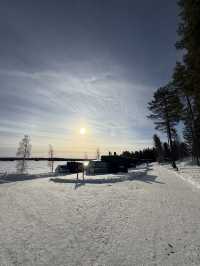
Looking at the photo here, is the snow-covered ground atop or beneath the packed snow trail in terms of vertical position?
atop

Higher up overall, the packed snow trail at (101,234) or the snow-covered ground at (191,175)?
the snow-covered ground at (191,175)

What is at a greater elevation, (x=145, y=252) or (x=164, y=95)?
(x=164, y=95)

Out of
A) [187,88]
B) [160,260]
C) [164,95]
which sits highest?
[164,95]

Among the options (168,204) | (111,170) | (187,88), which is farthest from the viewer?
(111,170)

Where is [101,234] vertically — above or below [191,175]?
below

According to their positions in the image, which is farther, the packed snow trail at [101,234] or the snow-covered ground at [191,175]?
the snow-covered ground at [191,175]

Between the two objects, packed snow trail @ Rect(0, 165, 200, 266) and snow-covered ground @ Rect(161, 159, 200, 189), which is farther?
snow-covered ground @ Rect(161, 159, 200, 189)

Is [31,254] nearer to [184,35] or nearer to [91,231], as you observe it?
[91,231]

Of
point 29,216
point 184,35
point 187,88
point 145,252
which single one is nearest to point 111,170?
point 187,88

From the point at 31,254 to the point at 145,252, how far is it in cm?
242

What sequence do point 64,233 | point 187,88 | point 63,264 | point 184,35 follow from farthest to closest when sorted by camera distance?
point 187,88 < point 184,35 < point 64,233 < point 63,264

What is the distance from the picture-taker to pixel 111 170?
3042 centimetres

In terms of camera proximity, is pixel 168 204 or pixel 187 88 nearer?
pixel 168 204

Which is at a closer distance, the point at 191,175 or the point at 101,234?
the point at 101,234
